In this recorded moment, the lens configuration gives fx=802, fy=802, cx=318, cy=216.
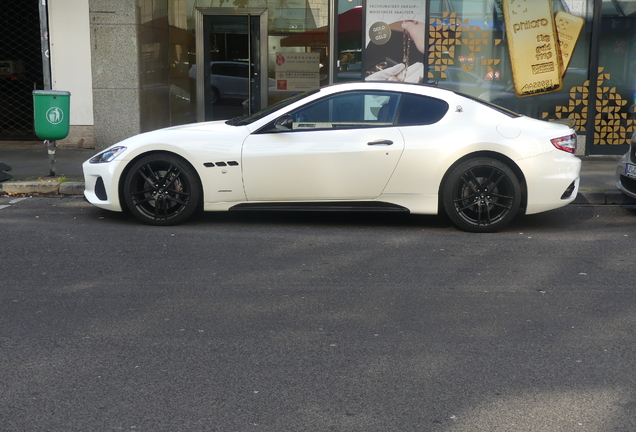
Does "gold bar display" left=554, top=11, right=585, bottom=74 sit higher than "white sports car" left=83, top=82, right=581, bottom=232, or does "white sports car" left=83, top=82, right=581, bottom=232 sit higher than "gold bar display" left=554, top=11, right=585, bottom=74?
"gold bar display" left=554, top=11, right=585, bottom=74

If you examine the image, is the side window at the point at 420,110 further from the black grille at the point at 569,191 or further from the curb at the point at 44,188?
the curb at the point at 44,188

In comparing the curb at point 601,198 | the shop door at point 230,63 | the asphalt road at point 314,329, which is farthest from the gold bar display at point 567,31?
the asphalt road at point 314,329

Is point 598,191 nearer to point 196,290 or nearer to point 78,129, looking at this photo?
point 196,290

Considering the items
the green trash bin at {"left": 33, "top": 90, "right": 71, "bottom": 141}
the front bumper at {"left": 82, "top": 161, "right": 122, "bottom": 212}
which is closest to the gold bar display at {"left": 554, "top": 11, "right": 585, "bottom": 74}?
the green trash bin at {"left": 33, "top": 90, "right": 71, "bottom": 141}

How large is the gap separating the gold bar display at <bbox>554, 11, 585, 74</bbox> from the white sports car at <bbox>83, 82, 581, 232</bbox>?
6005 millimetres

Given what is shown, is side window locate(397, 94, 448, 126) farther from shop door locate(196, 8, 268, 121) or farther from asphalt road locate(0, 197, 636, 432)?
shop door locate(196, 8, 268, 121)

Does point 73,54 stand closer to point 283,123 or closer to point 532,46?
point 283,123

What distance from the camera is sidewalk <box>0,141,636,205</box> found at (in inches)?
380

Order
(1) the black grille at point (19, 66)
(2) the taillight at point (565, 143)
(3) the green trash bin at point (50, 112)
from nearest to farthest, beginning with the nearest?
(2) the taillight at point (565, 143) → (3) the green trash bin at point (50, 112) → (1) the black grille at point (19, 66)

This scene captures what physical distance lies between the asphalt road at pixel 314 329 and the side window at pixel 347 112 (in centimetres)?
104

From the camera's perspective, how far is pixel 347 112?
7.71m

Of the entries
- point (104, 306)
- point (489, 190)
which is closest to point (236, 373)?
point (104, 306)

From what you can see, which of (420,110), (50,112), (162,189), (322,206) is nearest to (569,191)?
(420,110)

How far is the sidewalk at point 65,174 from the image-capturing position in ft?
31.6
